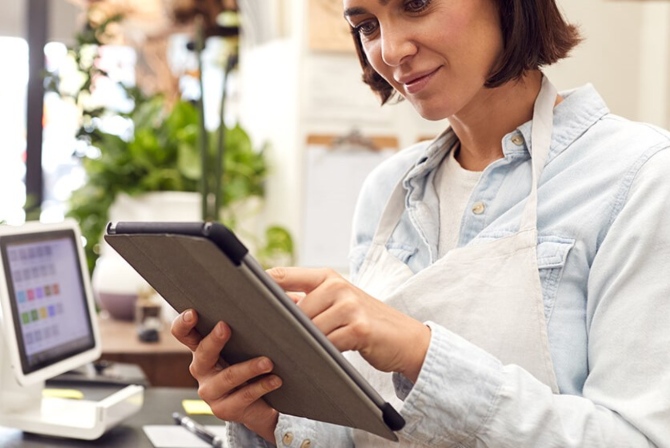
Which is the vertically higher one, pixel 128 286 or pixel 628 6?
pixel 628 6

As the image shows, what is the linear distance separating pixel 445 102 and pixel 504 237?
177 millimetres

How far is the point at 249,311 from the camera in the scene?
104cm

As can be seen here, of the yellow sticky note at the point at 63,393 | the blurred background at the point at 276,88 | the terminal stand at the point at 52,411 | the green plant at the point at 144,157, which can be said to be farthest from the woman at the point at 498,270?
the green plant at the point at 144,157

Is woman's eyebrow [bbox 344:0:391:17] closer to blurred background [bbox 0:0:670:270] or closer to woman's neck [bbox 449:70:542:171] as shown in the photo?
woman's neck [bbox 449:70:542:171]

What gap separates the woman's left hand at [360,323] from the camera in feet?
3.34

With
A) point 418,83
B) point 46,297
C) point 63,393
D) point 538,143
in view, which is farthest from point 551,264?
point 63,393

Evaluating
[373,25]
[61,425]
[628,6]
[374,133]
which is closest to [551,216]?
[373,25]

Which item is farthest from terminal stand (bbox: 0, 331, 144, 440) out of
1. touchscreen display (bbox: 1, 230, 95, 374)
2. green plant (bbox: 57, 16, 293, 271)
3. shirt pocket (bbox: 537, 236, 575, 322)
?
green plant (bbox: 57, 16, 293, 271)

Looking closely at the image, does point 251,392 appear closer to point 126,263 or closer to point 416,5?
point 416,5

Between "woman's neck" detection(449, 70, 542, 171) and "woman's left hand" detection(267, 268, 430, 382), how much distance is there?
0.35 m

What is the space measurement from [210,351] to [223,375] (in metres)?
0.04

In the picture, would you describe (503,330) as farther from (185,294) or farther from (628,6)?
(628,6)

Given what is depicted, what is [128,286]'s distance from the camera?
3203mm

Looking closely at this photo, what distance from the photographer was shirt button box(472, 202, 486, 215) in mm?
1268
